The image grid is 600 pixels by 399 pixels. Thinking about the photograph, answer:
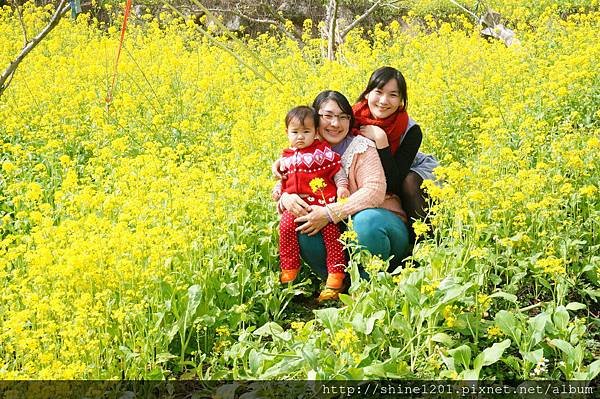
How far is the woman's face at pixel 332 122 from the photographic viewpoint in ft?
12.0

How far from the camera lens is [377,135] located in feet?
12.2

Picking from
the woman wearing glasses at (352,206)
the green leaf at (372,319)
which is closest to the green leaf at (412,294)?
the green leaf at (372,319)

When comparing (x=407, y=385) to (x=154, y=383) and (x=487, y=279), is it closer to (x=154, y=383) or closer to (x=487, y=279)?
(x=487, y=279)

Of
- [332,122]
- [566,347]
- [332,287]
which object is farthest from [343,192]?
[566,347]

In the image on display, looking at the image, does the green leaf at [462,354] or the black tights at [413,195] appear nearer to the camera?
the green leaf at [462,354]

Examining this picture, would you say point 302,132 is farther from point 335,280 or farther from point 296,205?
point 335,280

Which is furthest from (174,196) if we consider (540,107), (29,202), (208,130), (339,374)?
(540,107)

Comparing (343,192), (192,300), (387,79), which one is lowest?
(192,300)

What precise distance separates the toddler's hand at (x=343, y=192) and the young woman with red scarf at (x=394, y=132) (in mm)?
258

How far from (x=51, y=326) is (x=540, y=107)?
372 centimetres

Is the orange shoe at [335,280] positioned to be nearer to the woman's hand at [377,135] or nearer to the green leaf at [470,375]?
the woman's hand at [377,135]

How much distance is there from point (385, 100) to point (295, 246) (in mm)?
853

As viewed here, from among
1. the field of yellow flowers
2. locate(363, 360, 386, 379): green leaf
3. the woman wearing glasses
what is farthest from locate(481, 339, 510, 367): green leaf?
the woman wearing glasses

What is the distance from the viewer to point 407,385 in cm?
265
